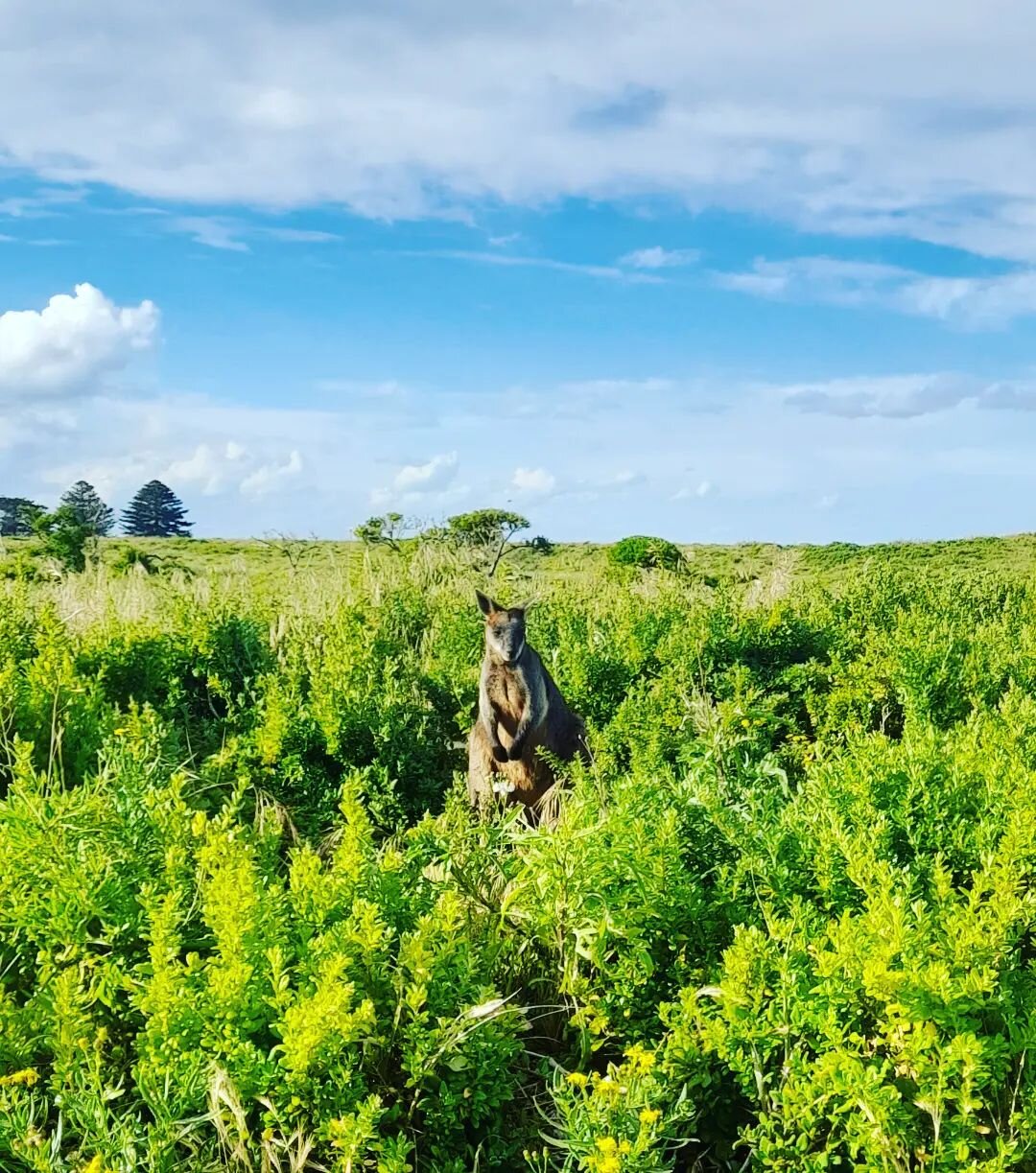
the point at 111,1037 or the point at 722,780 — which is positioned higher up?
the point at 722,780

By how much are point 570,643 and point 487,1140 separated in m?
5.97

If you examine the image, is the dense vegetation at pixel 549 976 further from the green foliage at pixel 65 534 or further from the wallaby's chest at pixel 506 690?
the green foliage at pixel 65 534

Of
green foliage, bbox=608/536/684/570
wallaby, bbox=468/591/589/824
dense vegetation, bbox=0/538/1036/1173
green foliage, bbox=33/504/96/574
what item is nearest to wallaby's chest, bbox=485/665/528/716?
wallaby, bbox=468/591/589/824

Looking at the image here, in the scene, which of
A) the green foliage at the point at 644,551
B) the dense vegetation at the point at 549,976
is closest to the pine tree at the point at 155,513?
the green foliage at the point at 644,551

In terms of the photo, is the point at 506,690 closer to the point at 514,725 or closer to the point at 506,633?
the point at 514,725

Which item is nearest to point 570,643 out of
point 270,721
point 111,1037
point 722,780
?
point 270,721

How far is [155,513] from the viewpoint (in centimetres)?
7200

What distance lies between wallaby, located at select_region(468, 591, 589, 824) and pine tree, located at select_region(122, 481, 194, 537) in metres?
67.1

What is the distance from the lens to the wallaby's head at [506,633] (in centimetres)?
678

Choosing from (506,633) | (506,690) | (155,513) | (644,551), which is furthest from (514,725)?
(155,513)

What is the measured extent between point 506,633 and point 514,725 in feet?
1.90

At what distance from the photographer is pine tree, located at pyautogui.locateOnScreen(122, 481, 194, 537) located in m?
70.9

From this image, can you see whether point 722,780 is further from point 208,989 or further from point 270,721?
point 270,721

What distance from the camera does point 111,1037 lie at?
337 cm
